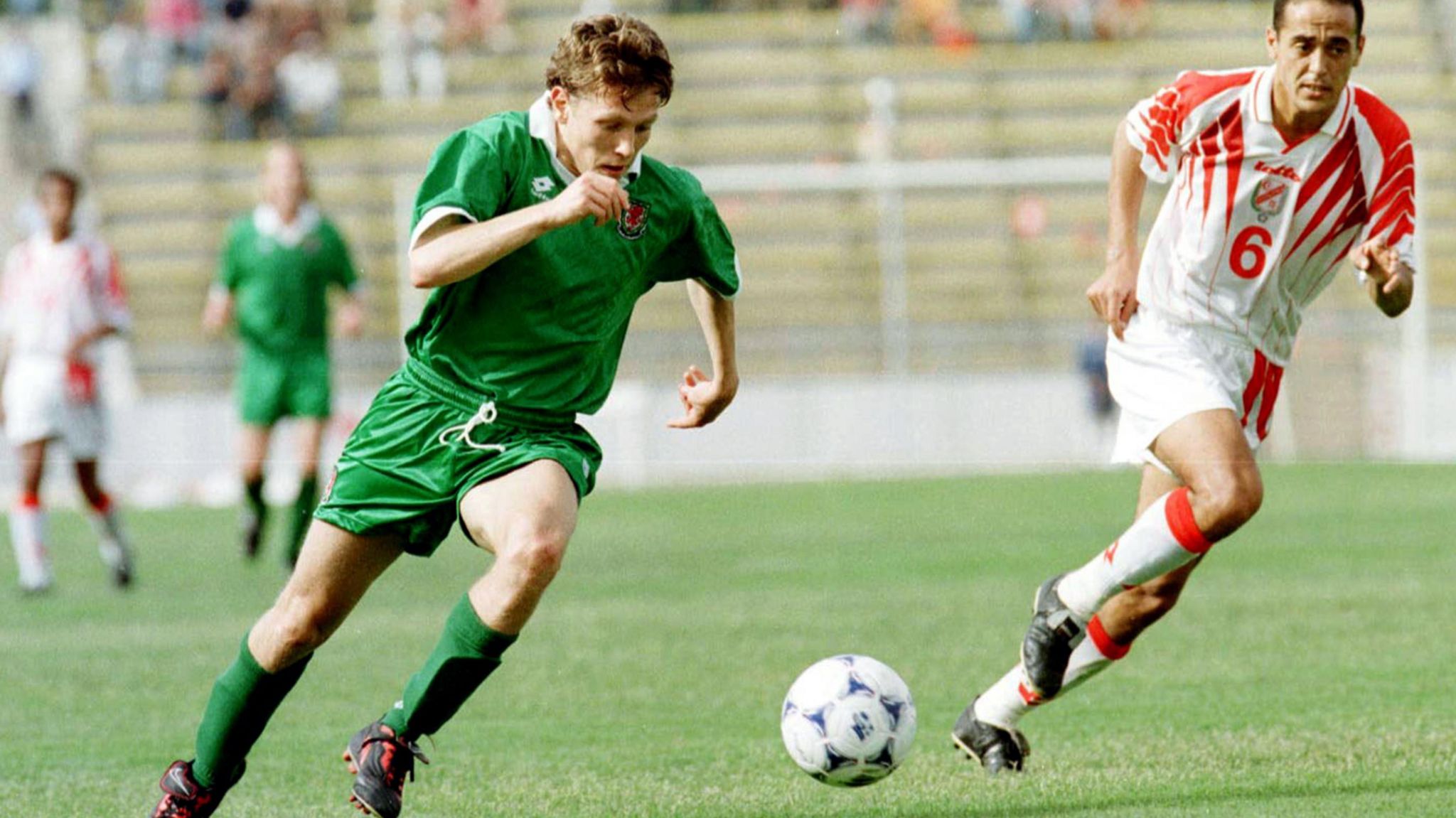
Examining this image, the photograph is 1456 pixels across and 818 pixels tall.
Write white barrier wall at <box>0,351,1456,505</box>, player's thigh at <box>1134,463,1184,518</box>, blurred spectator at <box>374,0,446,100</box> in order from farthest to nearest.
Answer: blurred spectator at <box>374,0,446,100</box>
white barrier wall at <box>0,351,1456,505</box>
player's thigh at <box>1134,463,1184,518</box>

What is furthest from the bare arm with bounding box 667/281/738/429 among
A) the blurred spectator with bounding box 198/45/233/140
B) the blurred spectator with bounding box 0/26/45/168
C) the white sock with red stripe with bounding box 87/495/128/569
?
the blurred spectator with bounding box 0/26/45/168

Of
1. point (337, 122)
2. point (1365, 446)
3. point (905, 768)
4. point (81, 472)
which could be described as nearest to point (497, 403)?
point (905, 768)

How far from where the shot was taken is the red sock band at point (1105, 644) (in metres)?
6.04

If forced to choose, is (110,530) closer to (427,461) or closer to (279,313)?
(279,313)

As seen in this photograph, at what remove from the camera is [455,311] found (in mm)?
5258

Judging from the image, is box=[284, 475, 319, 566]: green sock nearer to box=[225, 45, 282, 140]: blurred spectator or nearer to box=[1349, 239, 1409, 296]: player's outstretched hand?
box=[1349, 239, 1409, 296]: player's outstretched hand

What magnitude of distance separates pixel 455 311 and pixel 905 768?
1983 mm

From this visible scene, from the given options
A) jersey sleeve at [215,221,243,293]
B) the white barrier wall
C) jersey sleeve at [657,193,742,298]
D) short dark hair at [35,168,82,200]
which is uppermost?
jersey sleeve at [657,193,742,298]

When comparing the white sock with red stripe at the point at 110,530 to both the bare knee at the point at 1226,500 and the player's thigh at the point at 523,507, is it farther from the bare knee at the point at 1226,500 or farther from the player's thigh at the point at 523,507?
the bare knee at the point at 1226,500

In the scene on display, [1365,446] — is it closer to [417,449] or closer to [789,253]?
[789,253]

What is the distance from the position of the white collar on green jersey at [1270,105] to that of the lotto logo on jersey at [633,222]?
1827 mm

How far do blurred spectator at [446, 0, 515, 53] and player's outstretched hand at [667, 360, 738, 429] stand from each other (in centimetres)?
2173

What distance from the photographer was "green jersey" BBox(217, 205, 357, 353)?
13008 millimetres

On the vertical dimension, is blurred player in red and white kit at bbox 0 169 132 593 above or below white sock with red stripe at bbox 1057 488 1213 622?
below
